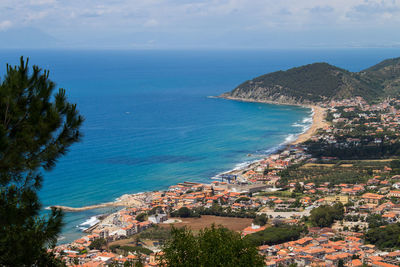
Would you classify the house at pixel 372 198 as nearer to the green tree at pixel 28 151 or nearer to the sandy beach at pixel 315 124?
the sandy beach at pixel 315 124

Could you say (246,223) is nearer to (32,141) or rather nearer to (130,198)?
(130,198)

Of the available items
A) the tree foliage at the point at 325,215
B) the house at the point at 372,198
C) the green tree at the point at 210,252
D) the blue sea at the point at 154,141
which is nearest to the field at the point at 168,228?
the blue sea at the point at 154,141

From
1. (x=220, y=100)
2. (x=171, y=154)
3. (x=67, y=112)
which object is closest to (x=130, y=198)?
(x=171, y=154)

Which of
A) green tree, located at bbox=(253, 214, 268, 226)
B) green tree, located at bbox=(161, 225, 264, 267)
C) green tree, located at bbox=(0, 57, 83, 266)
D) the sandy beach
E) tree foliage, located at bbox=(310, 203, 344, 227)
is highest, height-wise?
green tree, located at bbox=(0, 57, 83, 266)

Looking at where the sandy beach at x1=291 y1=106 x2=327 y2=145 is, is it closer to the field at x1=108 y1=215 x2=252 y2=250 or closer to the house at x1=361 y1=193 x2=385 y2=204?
the house at x1=361 y1=193 x2=385 y2=204

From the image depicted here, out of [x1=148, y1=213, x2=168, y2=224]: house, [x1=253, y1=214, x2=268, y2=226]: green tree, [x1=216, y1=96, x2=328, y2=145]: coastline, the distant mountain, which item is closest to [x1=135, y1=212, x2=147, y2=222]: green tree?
[x1=148, y1=213, x2=168, y2=224]: house

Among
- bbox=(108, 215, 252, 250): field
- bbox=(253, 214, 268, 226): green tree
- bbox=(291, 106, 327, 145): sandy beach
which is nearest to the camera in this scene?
bbox=(108, 215, 252, 250): field
